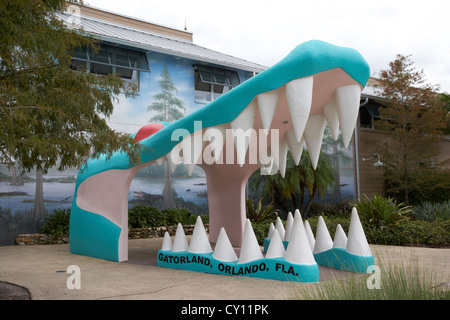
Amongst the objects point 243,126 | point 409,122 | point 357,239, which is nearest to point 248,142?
point 243,126

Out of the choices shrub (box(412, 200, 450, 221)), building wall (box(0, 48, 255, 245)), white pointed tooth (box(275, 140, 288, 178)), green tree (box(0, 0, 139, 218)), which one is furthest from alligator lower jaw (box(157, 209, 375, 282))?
shrub (box(412, 200, 450, 221))

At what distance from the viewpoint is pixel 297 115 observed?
3.63m

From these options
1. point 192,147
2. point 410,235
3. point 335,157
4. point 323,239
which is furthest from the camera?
point 335,157

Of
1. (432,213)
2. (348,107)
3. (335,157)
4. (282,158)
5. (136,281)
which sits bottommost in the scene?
(136,281)

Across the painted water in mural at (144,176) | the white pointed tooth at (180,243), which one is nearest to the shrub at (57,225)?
the painted water in mural at (144,176)

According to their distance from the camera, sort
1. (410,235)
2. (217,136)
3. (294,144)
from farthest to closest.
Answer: (410,235), (294,144), (217,136)

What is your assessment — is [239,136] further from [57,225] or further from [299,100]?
[57,225]

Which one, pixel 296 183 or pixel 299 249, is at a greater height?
pixel 296 183

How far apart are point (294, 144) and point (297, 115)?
1.63 m

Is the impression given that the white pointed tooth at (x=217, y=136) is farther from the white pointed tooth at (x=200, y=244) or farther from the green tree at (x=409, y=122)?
the green tree at (x=409, y=122)

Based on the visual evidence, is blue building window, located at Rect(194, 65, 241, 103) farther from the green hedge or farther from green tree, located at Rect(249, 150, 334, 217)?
the green hedge

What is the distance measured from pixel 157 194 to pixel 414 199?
9539mm
